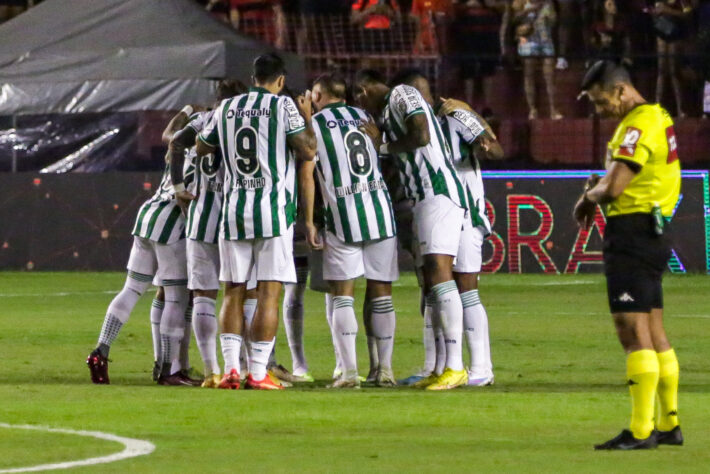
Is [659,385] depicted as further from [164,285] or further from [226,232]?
[164,285]

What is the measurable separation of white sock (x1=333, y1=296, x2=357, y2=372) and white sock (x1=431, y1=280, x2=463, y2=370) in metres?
0.54

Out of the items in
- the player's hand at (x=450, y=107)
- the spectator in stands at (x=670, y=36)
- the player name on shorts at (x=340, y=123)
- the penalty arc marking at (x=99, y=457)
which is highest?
the spectator in stands at (x=670, y=36)

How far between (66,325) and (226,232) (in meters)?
5.84

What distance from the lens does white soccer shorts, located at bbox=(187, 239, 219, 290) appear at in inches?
408

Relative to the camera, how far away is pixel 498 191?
2227 cm

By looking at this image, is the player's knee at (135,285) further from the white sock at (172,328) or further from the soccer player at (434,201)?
the soccer player at (434,201)

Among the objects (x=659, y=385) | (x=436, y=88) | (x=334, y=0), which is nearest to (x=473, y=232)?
(x=659, y=385)

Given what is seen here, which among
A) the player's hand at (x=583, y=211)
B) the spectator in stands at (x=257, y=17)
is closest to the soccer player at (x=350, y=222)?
the player's hand at (x=583, y=211)

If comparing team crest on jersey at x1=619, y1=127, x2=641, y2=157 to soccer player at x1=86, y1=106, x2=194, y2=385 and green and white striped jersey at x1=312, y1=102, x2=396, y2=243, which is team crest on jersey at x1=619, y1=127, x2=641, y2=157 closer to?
green and white striped jersey at x1=312, y1=102, x2=396, y2=243

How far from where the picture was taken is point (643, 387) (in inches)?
293

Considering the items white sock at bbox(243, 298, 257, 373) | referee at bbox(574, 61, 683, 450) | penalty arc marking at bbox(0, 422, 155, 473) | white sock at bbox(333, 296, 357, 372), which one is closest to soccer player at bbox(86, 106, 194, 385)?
white sock at bbox(243, 298, 257, 373)

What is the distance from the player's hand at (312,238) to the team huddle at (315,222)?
0.01 metres

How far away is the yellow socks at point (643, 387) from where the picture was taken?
7434mm

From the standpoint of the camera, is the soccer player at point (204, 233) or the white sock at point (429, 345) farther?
the white sock at point (429, 345)
